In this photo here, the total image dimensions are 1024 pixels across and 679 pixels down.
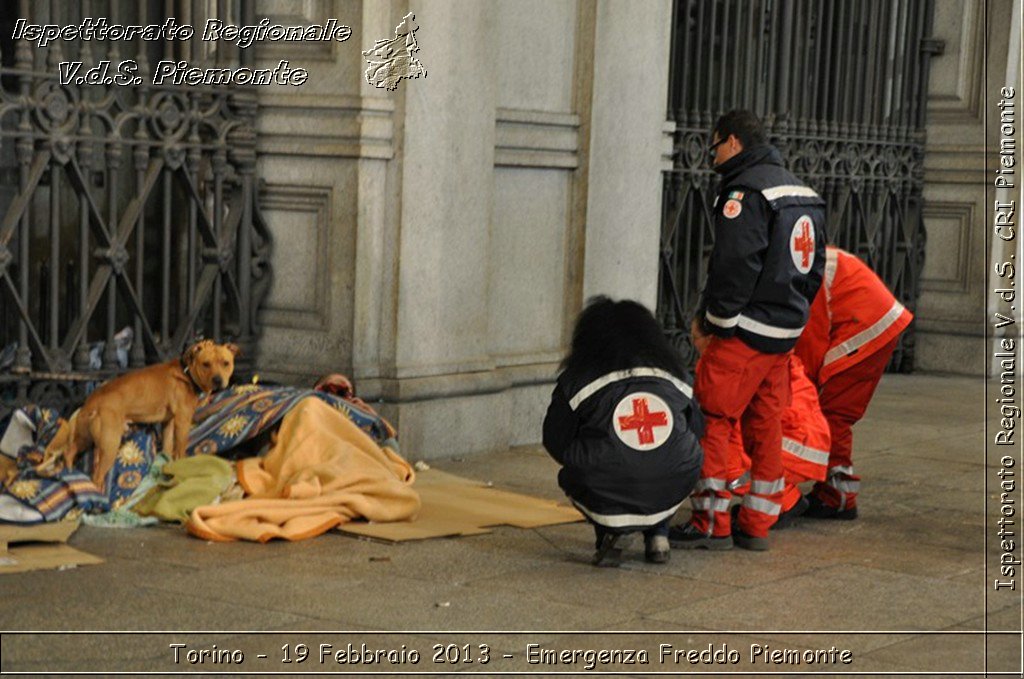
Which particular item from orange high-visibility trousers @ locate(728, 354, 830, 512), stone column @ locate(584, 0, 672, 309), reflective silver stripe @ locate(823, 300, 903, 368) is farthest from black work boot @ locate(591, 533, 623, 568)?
stone column @ locate(584, 0, 672, 309)

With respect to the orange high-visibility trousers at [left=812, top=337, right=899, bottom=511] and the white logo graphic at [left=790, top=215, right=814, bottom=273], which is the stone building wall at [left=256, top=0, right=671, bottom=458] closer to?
the orange high-visibility trousers at [left=812, top=337, right=899, bottom=511]

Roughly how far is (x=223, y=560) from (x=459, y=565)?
943 millimetres

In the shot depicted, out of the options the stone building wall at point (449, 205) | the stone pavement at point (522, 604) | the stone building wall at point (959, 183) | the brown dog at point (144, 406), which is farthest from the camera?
the stone building wall at point (959, 183)

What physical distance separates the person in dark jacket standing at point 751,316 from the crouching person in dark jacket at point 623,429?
12.9 inches

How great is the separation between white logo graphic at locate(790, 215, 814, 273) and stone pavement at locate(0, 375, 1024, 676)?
1.26 meters

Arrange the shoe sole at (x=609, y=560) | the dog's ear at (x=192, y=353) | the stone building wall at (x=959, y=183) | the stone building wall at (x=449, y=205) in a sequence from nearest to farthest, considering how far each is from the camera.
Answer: the shoe sole at (x=609, y=560) < the dog's ear at (x=192, y=353) < the stone building wall at (x=449, y=205) < the stone building wall at (x=959, y=183)

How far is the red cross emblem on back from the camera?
688 centimetres

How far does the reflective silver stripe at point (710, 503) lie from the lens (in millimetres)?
7469

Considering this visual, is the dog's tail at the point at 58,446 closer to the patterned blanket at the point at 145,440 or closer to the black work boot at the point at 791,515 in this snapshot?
the patterned blanket at the point at 145,440

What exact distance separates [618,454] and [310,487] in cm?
157

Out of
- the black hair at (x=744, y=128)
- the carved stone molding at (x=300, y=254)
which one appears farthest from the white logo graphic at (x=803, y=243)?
the carved stone molding at (x=300, y=254)

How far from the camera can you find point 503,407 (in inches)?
393

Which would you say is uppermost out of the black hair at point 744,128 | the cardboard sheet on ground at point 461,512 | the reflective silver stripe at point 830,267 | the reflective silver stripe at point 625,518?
the black hair at point 744,128

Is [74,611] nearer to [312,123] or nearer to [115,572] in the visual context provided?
[115,572]
